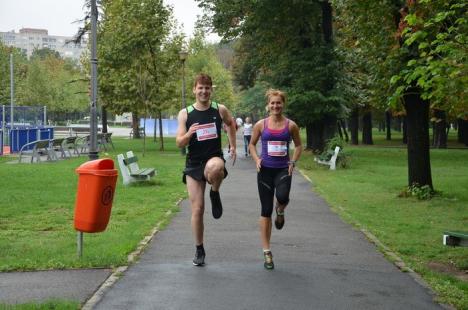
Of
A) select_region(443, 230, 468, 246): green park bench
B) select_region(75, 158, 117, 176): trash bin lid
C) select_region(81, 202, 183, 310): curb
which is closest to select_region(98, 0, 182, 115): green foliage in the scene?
select_region(81, 202, 183, 310): curb

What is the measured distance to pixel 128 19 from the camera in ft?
103

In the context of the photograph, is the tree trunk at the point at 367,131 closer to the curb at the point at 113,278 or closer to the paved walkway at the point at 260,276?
the paved walkway at the point at 260,276

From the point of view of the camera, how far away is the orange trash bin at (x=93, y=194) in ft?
21.8

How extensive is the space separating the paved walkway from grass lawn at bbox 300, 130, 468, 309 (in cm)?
34

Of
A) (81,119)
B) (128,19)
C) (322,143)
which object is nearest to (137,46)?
(128,19)

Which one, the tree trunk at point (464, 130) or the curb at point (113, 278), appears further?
the tree trunk at point (464, 130)

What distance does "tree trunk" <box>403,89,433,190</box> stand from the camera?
14.2m

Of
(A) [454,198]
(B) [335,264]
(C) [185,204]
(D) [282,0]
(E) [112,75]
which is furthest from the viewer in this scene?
(E) [112,75]

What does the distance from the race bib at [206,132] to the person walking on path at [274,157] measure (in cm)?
48

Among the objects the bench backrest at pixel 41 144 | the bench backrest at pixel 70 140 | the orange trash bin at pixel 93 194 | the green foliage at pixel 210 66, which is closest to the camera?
the orange trash bin at pixel 93 194

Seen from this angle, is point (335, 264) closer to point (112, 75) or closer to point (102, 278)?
point (102, 278)

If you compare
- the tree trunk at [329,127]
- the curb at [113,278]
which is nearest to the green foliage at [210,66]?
the tree trunk at [329,127]

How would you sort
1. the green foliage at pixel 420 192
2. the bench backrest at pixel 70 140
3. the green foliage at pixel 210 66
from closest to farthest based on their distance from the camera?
1. the green foliage at pixel 420 192
2. the bench backrest at pixel 70 140
3. the green foliage at pixel 210 66

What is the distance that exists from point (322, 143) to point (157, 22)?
9.87 meters
